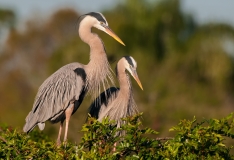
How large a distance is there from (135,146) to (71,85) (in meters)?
2.96

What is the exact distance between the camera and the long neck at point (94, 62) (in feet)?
26.9

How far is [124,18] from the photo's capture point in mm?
19391

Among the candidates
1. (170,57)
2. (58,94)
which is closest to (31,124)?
(58,94)

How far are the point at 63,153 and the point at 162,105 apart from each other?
13.1m

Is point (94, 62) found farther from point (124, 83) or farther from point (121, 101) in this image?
point (121, 101)

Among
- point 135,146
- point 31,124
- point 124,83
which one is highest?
point 124,83

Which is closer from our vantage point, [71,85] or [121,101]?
[71,85]

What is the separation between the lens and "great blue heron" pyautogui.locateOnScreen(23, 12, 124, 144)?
26.2ft

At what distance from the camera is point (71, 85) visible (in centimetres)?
801

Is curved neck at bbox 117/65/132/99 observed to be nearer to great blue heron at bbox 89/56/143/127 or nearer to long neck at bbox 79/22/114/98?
great blue heron at bbox 89/56/143/127

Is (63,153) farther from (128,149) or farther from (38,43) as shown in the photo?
(38,43)

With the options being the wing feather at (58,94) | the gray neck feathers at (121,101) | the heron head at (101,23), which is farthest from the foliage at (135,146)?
the heron head at (101,23)

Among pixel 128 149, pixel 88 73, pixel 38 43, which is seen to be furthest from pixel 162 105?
pixel 38 43

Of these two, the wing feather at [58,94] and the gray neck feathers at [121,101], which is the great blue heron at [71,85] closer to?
the wing feather at [58,94]
